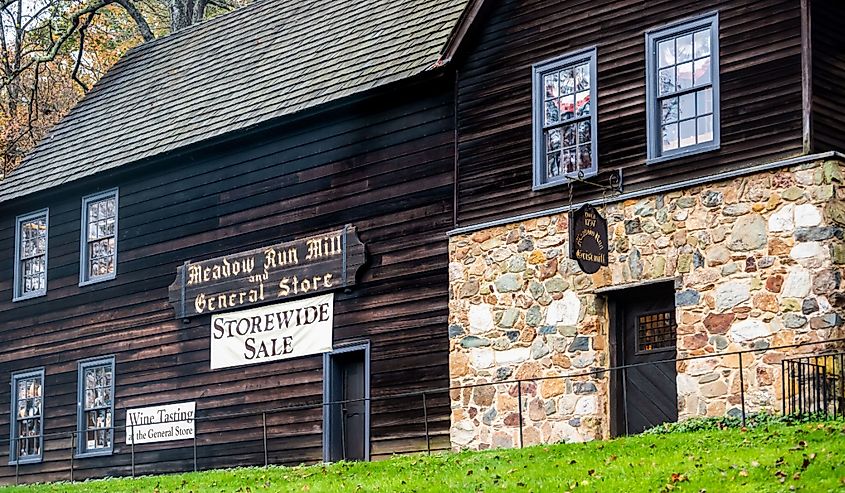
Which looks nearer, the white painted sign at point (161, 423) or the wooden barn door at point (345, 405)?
the wooden barn door at point (345, 405)

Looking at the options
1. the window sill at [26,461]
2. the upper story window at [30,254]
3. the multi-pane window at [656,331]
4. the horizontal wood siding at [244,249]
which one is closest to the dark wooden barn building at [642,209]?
the multi-pane window at [656,331]

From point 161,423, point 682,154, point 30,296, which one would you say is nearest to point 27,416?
point 30,296

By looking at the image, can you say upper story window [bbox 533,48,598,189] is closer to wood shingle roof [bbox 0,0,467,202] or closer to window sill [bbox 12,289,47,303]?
wood shingle roof [bbox 0,0,467,202]

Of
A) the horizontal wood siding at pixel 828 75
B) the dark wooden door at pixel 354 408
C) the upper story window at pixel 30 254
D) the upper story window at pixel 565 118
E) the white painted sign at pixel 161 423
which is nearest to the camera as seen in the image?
the horizontal wood siding at pixel 828 75

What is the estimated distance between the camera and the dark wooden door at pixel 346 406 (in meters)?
22.0

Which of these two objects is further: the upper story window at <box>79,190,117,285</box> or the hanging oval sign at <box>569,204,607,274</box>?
the upper story window at <box>79,190,117,285</box>

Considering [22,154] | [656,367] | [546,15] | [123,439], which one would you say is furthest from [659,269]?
[22,154]

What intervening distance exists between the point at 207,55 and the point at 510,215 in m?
10.5

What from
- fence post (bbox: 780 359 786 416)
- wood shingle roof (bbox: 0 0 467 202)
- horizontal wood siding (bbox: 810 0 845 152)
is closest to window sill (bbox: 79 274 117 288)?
wood shingle roof (bbox: 0 0 467 202)

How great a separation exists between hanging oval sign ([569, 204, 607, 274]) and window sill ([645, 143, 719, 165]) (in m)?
0.97

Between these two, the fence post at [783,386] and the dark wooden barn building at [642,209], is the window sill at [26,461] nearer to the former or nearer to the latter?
the dark wooden barn building at [642,209]

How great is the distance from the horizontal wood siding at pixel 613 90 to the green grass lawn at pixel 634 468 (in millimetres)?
3538

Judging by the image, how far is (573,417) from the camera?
18.5 metres

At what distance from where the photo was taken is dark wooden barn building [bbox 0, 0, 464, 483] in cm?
2150
